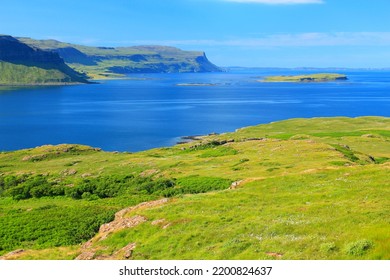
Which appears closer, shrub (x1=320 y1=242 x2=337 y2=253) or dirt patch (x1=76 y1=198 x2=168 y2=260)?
shrub (x1=320 y1=242 x2=337 y2=253)

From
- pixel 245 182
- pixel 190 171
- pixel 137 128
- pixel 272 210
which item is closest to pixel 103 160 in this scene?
pixel 190 171

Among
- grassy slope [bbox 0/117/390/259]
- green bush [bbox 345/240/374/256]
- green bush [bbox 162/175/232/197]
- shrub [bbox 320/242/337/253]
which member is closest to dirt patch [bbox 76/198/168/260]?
grassy slope [bbox 0/117/390/259]

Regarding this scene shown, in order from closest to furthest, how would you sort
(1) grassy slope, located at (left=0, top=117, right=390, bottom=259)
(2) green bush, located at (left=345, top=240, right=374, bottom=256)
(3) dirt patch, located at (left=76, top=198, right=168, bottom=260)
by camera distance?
(2) green bush, located at (left=345, top=240, right=374, bottom=256)
(1) grassy slope, located at (left=0, top=117, right=390, bottom=259)
(3) dirt patch, located at (left=76, top=198, right=168, bottom=260)

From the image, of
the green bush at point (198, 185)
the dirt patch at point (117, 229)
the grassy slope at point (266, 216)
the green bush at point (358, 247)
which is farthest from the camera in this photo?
the green bush at point (198, 185)

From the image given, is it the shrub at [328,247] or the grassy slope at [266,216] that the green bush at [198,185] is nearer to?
the grassy slope at [266,216]

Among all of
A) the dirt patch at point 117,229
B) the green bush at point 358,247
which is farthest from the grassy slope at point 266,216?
the dirt patch at point 117,229

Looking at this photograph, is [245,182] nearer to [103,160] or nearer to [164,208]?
[164,208]

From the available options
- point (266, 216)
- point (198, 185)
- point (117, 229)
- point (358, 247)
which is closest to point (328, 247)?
point (358, 247)

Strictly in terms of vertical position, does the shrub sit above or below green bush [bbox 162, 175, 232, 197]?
above

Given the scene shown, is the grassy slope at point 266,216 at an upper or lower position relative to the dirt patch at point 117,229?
upper

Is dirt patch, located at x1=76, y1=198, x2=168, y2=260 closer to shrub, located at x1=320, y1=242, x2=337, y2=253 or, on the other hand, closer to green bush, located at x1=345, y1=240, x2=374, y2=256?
shrub, located at x1=320, y1=242, x2=337, y2=253

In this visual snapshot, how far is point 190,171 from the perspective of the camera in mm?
63219

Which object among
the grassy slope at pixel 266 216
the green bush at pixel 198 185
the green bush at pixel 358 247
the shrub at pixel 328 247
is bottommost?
the green bush at pixel 198 185

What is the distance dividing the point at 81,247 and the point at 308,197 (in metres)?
18.0
